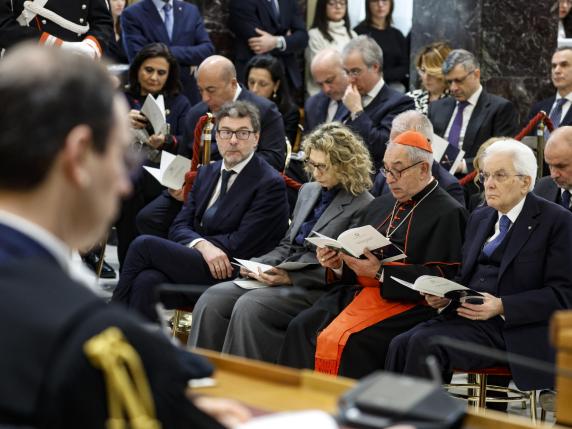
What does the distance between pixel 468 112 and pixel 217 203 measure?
2292 millimetres

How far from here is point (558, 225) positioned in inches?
193

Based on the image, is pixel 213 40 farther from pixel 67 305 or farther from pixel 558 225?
pixel 67 305

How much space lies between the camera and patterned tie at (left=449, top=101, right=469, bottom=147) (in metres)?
7.74

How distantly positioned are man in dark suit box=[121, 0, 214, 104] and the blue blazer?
9.22 ft

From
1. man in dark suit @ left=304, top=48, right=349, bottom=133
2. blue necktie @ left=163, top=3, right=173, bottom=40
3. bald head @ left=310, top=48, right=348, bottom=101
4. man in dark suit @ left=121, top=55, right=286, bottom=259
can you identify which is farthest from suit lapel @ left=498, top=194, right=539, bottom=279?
blue necktie @ left=163, top=3, right=173, bottom=40

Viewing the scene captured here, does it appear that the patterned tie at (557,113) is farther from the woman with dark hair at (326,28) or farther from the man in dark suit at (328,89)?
the woman with dark hair at (326,28)

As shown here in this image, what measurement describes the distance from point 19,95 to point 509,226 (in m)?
3.76

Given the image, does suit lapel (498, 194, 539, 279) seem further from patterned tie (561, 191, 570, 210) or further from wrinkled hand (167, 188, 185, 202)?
wrinkled hand (167, 188, 185, 202)

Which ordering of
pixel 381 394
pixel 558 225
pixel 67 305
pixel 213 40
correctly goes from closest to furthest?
pixel 67 305
pixel 381 394
pixel 558 225
pixel 213 40

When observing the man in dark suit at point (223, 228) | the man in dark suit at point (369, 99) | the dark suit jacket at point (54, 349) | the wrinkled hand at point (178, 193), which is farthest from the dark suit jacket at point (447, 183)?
the dark suit jacket at point (54, 349)

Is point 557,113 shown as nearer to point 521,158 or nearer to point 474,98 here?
point 474,98

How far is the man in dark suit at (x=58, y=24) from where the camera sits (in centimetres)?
688

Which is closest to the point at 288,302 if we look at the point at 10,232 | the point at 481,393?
the point at 481,393

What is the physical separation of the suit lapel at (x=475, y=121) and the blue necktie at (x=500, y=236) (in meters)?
2.53
